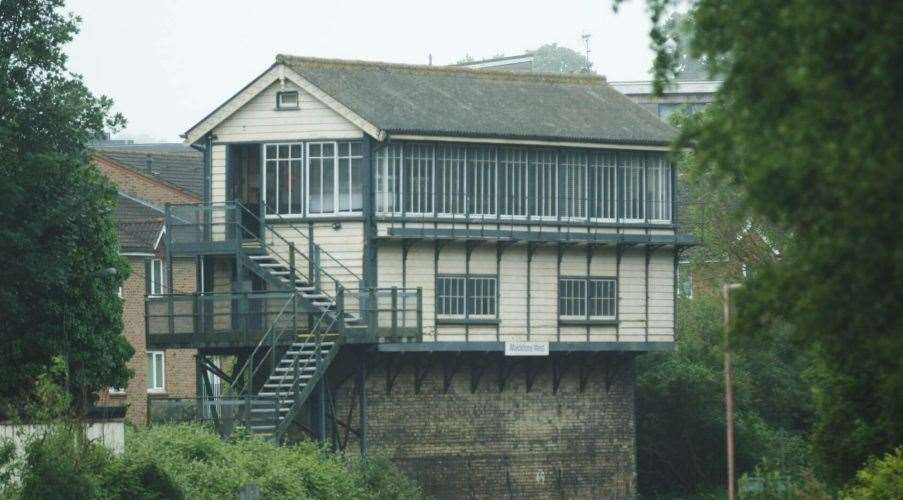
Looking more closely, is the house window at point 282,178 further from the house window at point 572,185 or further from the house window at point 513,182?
the house window at point 572,185

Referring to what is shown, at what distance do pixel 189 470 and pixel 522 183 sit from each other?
51.5ft

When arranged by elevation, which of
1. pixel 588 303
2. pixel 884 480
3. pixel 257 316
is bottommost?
pixel 884 480

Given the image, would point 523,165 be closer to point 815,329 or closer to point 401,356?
point 401,356

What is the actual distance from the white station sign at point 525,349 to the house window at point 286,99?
24.9 feet

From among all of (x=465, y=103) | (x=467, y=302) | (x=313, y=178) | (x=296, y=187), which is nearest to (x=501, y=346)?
(x=467, y=302)

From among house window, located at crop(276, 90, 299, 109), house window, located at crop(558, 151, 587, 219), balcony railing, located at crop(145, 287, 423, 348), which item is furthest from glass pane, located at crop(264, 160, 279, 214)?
house window, located at crop(558, 151, 587, 219)

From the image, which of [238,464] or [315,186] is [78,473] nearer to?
[238,464]

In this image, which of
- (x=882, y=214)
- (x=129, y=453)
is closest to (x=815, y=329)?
(x=882, y=214)

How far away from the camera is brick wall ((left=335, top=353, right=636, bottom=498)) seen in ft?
159

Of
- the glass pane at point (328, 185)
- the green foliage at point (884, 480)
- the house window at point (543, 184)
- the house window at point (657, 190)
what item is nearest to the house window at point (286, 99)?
the glass pane at point (328, 185)

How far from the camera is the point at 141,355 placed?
67750 millimetres

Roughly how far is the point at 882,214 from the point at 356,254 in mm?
31557

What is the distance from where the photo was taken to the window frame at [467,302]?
48531mm

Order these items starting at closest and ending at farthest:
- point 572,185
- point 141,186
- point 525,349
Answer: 1. point 525,349
2. point 572,185
3. point 141,186
